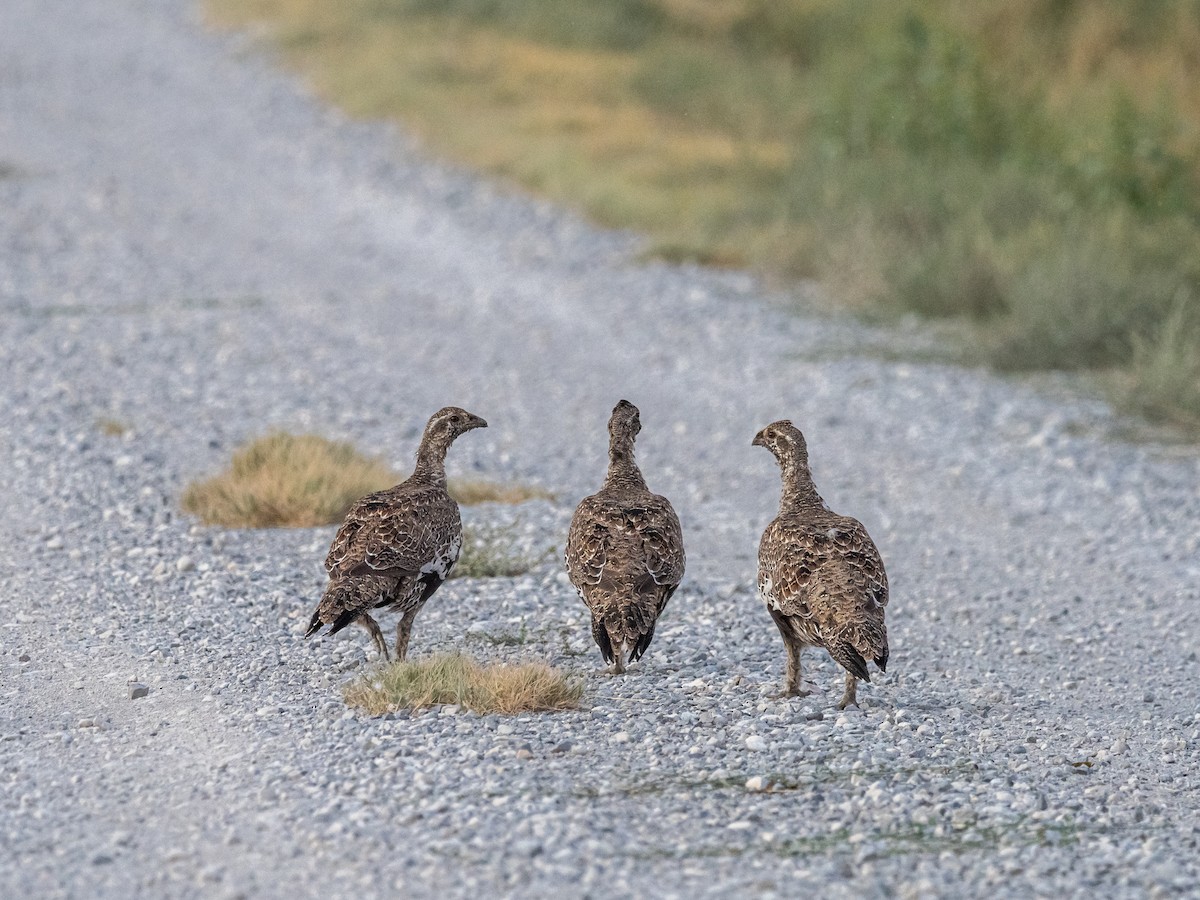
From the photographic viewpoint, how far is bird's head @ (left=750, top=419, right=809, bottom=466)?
8.34 m

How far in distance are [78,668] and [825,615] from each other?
3.14m

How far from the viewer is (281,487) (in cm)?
998

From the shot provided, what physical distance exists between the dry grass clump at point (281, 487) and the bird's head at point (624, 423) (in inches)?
80.5

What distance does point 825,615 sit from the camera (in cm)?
707

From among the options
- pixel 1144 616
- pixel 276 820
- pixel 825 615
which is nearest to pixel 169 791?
pixel 276 820

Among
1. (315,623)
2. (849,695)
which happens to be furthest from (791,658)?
(315,623)

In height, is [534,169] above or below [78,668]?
above

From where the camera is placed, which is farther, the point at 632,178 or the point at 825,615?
the point at 632,178

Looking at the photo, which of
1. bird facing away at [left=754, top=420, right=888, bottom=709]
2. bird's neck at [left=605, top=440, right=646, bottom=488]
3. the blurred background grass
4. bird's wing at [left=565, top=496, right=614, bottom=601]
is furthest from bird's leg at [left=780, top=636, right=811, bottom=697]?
the blurred background grass

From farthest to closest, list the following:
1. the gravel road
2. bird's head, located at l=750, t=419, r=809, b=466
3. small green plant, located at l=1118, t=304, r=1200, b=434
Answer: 1. small green plant, located at l=1118, t=304, r=1200, b=434
2. bird's head, located at l=750, t=419, r=809, b=466
3. the gravel road

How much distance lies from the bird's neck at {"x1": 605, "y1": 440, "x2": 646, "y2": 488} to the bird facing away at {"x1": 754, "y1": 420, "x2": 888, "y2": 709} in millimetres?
893

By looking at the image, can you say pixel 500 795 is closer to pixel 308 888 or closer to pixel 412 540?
pixel 308 888

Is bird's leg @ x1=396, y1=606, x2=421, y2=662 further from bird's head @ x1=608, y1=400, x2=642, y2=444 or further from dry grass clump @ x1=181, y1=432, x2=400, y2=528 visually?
dry grass clump @ x1=181, y1=432, x2=400, y2=528

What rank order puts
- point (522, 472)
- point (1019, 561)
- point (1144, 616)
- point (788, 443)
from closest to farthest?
point (788, 443) → point (1144, 616) → point (1019, 561) → point (522, 472)
